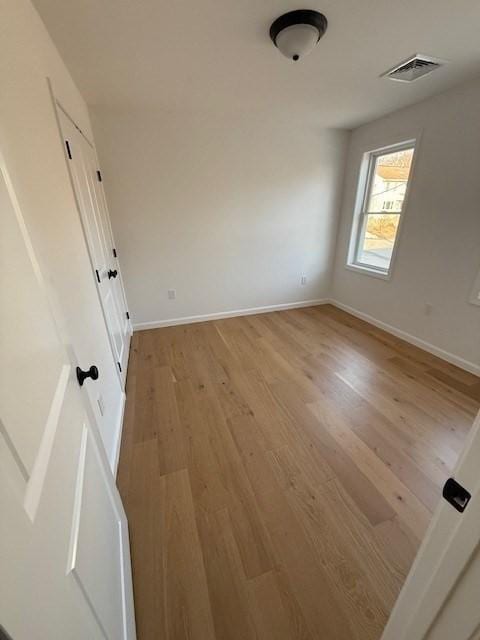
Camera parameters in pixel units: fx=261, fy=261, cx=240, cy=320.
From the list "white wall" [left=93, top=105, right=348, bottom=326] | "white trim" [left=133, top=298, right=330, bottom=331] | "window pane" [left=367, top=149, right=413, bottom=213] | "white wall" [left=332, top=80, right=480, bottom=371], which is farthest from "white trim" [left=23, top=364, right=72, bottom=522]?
"window pane" [left=367, top=149, right=413, bottom=213]

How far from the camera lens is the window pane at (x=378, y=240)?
316cm

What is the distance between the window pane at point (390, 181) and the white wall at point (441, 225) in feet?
0.65

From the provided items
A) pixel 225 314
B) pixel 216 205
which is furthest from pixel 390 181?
pixel 225 314

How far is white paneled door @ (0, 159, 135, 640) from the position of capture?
0.38 metres

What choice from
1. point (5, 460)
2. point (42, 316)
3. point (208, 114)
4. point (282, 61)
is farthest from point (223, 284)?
point (5, 460)

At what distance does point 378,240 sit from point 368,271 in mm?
414

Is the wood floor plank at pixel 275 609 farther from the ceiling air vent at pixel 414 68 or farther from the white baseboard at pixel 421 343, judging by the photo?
the ceiling air vent at pixel 414 68

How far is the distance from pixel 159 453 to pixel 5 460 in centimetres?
148

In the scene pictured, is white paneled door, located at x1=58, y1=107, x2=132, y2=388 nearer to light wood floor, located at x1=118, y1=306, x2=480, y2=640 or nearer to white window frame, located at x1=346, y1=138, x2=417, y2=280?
light wood floor, located at x1=118, y1=306, x2=480, y2=640

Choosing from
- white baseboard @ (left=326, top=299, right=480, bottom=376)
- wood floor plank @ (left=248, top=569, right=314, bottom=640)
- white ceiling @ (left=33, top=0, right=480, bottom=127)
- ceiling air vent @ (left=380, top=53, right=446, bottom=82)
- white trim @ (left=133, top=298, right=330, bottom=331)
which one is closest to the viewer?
wood floor plank @ (left=248, top=569, right=314, bottom=640)

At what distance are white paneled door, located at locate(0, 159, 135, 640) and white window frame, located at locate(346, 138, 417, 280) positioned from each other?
338cm

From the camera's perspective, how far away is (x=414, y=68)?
1.98m

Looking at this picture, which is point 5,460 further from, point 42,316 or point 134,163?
point 134,163

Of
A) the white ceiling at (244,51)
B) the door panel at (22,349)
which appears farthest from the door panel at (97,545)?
the white ceiling at (244,51)
